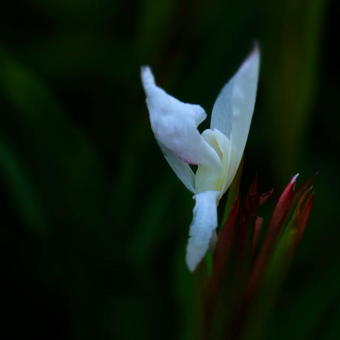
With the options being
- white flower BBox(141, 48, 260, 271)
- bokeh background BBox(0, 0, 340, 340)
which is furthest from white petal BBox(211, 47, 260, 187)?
bokeh background BBox(0, 0, 340, 340)

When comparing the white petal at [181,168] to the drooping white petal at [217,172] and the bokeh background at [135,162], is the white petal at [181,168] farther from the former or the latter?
the bokeh background at [135,162]

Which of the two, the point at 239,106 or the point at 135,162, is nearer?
the point at 239,106

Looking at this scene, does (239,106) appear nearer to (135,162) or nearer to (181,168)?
(181,168)

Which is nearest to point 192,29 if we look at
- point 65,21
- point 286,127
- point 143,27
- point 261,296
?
point 143,27

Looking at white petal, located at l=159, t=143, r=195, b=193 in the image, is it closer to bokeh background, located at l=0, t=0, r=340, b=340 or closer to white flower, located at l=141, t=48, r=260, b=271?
white flower, located at l=141, t=48, r=260, b=271

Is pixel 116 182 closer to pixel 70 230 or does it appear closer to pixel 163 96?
pixel 70 230

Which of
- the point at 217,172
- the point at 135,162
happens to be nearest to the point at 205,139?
the point at 217,172
